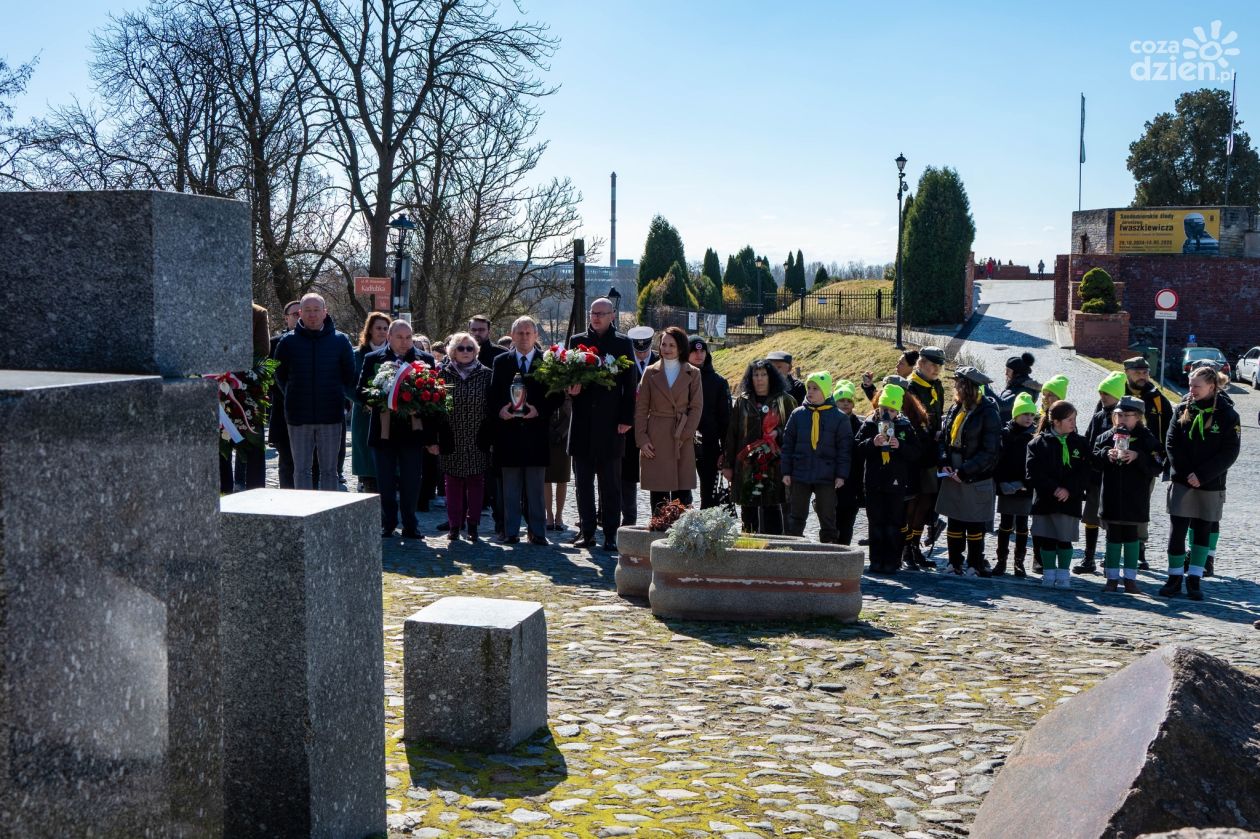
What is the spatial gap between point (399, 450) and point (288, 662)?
7171 millimetres

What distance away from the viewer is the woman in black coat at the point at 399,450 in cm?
1079

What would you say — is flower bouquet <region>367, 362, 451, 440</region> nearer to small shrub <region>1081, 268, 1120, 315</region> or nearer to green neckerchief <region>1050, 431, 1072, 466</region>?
green neckerchief <region>1050, 431, 1072, 466</region>

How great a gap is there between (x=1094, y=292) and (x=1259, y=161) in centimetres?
3225

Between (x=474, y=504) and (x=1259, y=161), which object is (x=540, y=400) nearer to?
(x=474, y=504)

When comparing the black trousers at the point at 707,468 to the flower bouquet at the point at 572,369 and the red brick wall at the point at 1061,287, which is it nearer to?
the flower bouquet at the point at 572,369

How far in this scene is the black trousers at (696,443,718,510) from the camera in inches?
454

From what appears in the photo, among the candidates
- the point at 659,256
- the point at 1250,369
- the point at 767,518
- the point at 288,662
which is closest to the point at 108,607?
the point at 288,662

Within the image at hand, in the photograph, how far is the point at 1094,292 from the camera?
38938 mm

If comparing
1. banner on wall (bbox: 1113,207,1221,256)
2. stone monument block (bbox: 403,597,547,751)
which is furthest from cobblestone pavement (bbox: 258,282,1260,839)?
banner on wall (bbox: 1113,207,1221,256)

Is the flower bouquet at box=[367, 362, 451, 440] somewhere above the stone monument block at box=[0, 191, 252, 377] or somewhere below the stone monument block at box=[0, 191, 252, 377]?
below

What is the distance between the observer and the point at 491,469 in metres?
11.1

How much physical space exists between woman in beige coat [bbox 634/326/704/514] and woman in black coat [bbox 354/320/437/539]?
6.23 feet

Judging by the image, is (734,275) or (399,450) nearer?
(399,450)

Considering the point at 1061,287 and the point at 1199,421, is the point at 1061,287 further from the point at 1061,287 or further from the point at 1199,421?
the point at 1199,421
